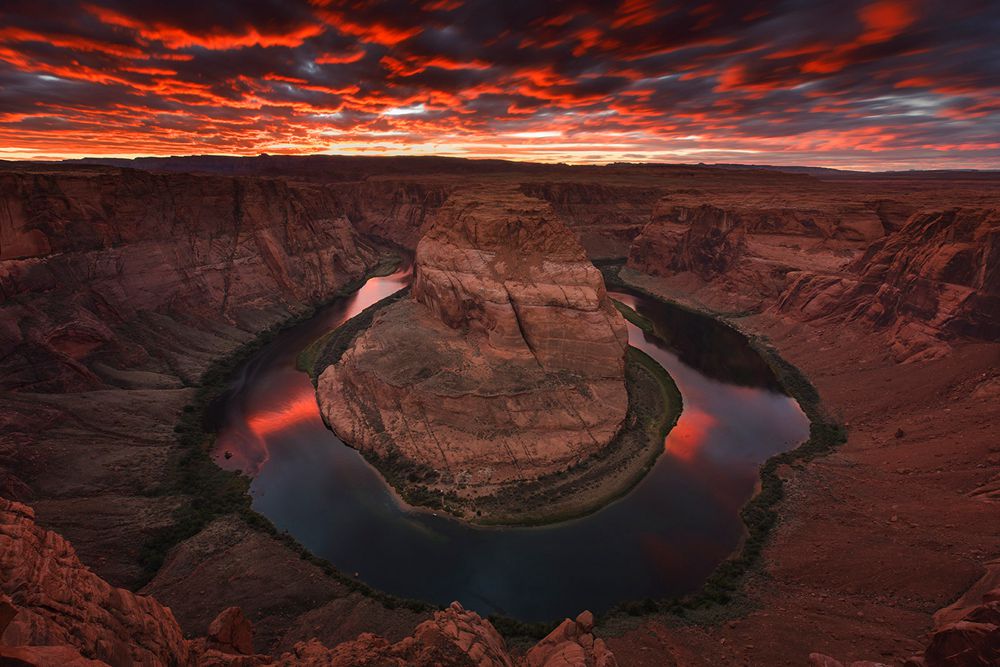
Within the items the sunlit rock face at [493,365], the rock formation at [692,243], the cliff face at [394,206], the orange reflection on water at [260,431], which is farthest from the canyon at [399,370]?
the cliff face at [394,206]

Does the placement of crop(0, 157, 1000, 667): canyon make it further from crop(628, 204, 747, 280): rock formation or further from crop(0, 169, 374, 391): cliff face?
crop(628, 204, 747, 280): rock formation

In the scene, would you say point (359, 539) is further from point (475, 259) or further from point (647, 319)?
point (647, 319)

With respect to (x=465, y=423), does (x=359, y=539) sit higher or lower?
lower

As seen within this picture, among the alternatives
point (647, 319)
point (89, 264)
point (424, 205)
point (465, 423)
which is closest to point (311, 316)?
point (89, 264)


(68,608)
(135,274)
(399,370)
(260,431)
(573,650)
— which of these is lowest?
(260,431)

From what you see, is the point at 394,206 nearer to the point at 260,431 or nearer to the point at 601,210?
the point at 601,210

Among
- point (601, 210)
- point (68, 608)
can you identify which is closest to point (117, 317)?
point (68, 608)

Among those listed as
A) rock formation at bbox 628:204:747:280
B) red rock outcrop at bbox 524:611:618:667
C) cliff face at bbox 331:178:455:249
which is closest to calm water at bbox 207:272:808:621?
red rock outcrop at bbox 524:611:618:667
